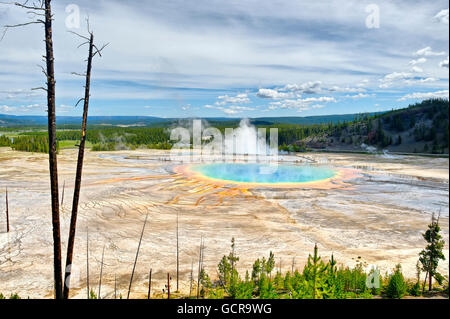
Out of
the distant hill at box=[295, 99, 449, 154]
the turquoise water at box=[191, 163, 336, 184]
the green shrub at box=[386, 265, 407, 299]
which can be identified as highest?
the distant hill at box=[295, 99, 449, 154]

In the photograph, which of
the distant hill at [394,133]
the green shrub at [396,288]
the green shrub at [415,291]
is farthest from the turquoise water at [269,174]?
the distant hill at [394,133]

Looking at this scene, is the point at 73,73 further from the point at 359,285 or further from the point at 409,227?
the point at 409,227

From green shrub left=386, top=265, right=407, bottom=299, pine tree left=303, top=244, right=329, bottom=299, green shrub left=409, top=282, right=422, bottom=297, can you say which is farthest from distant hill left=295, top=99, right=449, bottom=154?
pine tree left=303, top=244, right=329, bottom=299

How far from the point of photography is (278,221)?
65.1 ft

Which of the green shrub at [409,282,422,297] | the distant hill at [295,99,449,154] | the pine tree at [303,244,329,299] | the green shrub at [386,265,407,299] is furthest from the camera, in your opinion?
the distant hill at [295,99,449,154]

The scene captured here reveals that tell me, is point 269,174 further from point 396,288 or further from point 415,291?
point 396,288

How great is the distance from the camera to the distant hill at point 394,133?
7281 centimetres

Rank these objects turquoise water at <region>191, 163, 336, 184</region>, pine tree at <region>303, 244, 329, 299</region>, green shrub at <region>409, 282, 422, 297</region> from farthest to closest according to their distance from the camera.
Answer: turquoise water at <region>191, 163, 336, 184</region> → green shrub at <region>409, 282, 422, 297</region> → pine tree at <region>303, 244, 329, 299</region>

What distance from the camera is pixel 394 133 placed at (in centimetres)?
8350

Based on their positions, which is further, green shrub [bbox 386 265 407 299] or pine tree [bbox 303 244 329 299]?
green shrub [bbox 386 265 407 299]

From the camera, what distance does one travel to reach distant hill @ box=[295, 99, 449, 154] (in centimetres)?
7281

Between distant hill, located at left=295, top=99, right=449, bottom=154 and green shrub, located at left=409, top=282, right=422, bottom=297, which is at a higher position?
distant hill, located at left=295, top=99, right=449, bottom=154

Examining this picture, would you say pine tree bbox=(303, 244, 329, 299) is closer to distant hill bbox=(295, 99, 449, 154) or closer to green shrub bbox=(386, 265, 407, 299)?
green shrub bbox=(386, 265, 407, 299)
